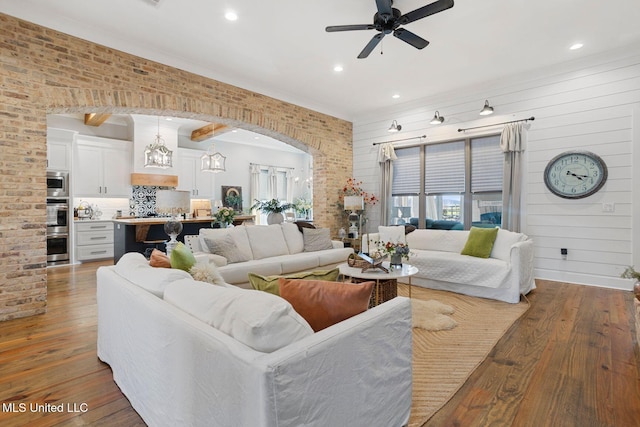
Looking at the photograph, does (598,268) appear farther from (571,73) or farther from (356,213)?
(356,213)

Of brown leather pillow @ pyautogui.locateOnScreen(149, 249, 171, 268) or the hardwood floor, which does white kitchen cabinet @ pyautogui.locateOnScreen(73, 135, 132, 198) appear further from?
brown leather pillow @ pyautogui.locateOnScreen(149, 249, 171, 268)

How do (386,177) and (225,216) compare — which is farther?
(386,177)

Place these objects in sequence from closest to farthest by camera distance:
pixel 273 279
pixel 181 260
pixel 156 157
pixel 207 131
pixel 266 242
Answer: pixel 273 279 → pixel 181 260 → pixel 266 242 → pixel 156 157 → pixel 207 131

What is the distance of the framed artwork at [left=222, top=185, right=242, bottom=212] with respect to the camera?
933 centimetres

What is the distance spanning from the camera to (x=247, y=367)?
38.6 inches

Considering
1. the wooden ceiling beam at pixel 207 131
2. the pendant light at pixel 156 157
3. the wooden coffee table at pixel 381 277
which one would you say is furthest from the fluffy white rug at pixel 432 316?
the wooden ceiling beam at pixel 207 131

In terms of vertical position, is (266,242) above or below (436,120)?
below

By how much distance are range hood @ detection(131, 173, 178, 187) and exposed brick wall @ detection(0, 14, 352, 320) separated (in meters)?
3.67

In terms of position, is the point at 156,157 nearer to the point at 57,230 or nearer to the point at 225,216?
the point at 225,216

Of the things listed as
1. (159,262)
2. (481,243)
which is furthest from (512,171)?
(159,262)

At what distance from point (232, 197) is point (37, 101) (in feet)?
19.9

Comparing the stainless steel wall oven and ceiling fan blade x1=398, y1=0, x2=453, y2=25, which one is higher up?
ceiling fan blade x1=398, y1=0, x2=453, y2=25

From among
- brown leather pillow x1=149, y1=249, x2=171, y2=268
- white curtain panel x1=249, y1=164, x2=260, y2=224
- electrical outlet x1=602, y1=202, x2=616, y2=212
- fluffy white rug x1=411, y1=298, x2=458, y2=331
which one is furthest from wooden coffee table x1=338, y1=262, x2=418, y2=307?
white curtain panel x1=249, y1=164, x2=260, y2=224

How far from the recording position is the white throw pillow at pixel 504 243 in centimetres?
416
